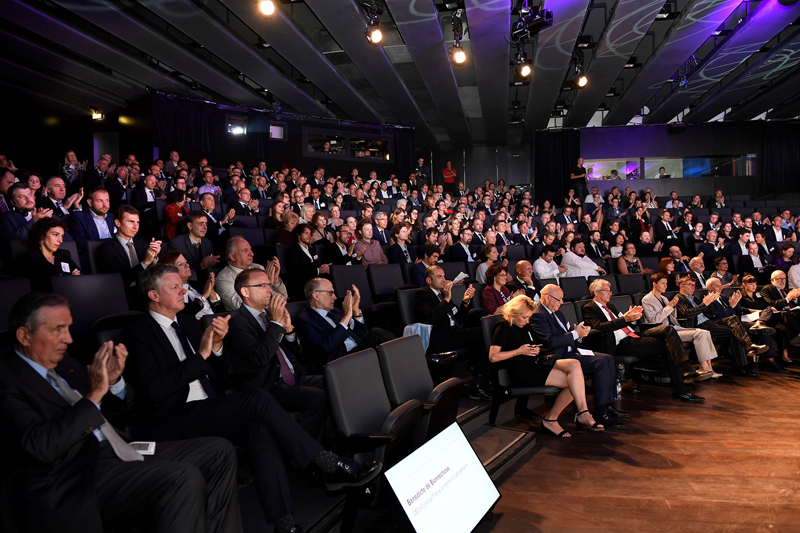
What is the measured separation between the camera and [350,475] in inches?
71.8

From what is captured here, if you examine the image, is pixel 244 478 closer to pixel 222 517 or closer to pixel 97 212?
pixel 222 517

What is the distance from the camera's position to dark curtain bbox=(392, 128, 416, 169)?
40.1 feet

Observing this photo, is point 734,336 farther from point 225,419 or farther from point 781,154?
point 781,154

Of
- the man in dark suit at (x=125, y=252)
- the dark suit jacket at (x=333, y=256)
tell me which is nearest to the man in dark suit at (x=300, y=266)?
the dark suit jacket at (x=333, y=256)

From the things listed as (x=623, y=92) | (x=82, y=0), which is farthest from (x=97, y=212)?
(x=623, y=92)

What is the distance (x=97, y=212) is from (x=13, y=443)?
300 centimetres

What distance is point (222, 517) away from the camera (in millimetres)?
1646

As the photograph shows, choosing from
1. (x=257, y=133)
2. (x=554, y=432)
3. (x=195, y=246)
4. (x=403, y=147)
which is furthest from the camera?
(x=403, y=147)

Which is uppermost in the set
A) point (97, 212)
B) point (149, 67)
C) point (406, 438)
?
point (149, 67)

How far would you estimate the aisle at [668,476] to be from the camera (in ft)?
7.00

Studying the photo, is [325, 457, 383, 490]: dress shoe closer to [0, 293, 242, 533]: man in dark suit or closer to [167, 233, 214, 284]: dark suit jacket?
[0, 293, 242, 533]: man in dark suit

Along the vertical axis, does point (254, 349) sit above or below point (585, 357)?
above

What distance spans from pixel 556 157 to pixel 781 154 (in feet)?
17.1

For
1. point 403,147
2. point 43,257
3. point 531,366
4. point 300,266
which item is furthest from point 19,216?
point 403,147
